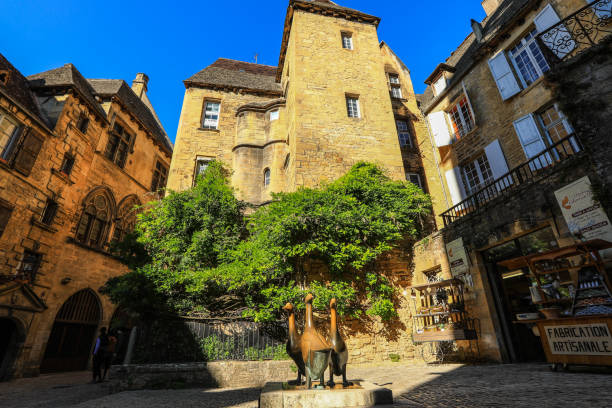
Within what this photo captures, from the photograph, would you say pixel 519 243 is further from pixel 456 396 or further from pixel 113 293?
pixel 113 293

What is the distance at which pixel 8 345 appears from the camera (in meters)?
9.96

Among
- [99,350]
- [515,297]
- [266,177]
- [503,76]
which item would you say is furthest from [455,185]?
[99,350]

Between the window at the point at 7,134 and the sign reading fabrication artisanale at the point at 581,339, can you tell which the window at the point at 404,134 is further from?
the window at the point at 7,134

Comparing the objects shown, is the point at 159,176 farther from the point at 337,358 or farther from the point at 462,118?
the point at 337,358

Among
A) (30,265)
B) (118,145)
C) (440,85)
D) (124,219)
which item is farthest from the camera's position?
(118,145)

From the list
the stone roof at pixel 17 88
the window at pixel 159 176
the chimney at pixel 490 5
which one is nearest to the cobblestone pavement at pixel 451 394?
the stone roof at pixel 17 88

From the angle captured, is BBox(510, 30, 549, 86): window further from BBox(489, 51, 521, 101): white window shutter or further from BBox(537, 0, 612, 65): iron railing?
BBox(537, 0, 612, 65): iron railing

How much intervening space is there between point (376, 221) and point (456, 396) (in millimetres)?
5894

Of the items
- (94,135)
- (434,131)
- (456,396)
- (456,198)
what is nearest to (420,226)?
(456,198)

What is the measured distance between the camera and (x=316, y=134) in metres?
12.5

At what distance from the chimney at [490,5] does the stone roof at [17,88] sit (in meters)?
20.8

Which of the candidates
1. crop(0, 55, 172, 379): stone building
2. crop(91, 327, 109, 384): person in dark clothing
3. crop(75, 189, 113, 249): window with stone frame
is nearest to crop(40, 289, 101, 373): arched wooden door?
crop(0, 55, 172, 379): stone building

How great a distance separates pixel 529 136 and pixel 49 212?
17909 millimetres

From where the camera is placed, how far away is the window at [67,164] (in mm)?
Answer: 12759
